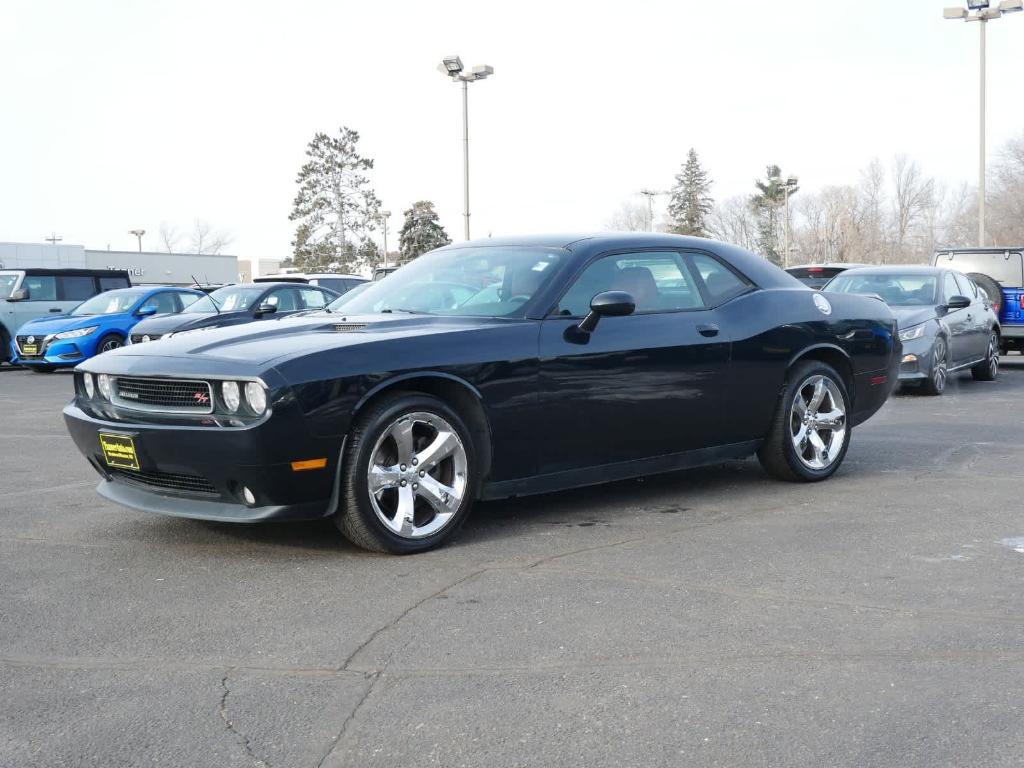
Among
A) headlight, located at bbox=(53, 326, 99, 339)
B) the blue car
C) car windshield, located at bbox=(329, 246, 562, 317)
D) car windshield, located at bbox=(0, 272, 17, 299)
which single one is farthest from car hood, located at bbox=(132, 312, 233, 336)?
car windshield, located at bbox=(329, 246, 562, 317)

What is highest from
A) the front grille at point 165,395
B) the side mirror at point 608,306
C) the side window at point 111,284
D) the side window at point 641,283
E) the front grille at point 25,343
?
the side window at point 111,284

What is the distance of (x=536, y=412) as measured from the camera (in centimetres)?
550

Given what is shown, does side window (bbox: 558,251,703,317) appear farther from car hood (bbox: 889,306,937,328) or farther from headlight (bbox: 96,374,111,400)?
car hood (bbox: 889,306,937,328)

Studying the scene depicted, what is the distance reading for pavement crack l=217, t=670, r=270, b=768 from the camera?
2926 mm

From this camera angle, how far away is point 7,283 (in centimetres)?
2047

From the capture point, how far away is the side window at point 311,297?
18.0 m

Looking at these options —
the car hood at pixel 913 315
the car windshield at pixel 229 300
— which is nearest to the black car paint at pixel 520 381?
the car hood at pixel 913 315

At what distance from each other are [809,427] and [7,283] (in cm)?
1745

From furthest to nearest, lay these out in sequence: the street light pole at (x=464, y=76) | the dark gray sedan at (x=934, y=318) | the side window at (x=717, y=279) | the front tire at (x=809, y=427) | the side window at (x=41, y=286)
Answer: the street light pole at (x=464, y=76) < the side window at (x=41, y=286) < the dark gray sedan at (x=934, y=318) < the front tire at (x=809, y=427) < the side window at (x=717, y=279)

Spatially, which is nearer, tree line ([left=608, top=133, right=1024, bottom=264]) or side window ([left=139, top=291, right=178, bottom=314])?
side window ([left=139, top=291, right=178, bottom=314])

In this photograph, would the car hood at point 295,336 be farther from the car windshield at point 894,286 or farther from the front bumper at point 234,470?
the car windshield at point 894,286

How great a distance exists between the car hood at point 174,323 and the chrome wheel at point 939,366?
9.33m

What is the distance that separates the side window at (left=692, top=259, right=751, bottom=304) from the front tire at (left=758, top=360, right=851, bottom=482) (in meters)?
0.65

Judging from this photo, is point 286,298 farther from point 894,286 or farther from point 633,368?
point 633,368
